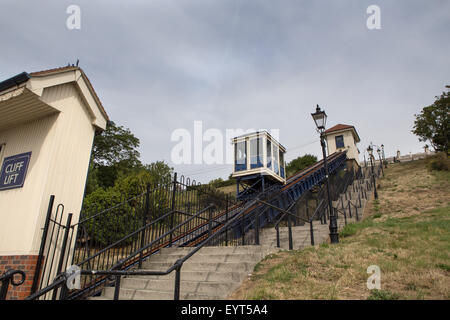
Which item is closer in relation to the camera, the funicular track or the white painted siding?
the white painted siding

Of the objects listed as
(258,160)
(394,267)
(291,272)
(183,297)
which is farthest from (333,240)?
(258,160)

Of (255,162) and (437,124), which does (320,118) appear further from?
(437,124)

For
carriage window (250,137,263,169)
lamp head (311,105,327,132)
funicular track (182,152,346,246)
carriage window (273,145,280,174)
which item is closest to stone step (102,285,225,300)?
funicular track (182,152,346,246)

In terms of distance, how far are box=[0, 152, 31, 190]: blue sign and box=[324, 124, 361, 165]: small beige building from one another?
30.8 metres

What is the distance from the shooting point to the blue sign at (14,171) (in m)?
5.77

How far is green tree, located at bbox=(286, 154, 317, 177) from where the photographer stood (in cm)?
4297

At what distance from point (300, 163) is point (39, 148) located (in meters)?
41.2

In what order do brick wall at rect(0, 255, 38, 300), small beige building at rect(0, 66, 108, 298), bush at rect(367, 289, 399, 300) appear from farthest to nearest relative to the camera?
small beige building at rect(0, 66, 108, 298) → brick wall at rect(0, 255, 38, 300) → bush at rect(367, 289, 399, 300)

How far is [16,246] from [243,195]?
15.1 metres

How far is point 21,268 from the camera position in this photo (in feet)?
16.2

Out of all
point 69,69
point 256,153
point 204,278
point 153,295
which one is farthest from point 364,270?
point 256,153

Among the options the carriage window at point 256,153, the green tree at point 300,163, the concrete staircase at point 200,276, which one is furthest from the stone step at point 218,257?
the green tree at point 300,163

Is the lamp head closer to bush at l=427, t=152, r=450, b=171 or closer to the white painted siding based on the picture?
the white painted siding

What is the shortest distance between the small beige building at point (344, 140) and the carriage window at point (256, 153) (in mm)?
16245
